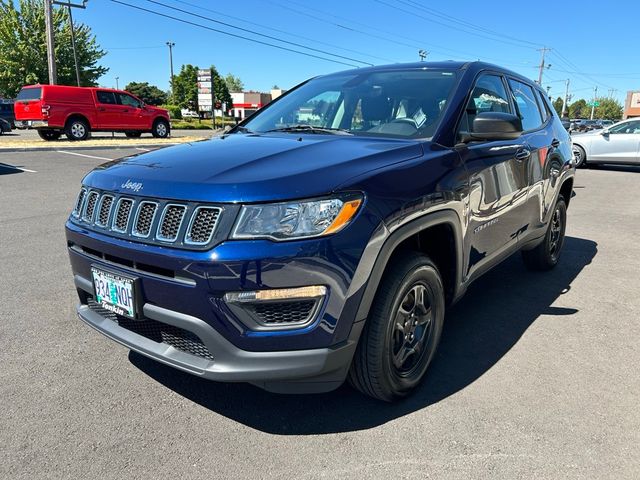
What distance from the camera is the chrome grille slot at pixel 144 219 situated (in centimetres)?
215

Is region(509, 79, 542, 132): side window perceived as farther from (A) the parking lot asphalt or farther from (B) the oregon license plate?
(B) the oregon license plate

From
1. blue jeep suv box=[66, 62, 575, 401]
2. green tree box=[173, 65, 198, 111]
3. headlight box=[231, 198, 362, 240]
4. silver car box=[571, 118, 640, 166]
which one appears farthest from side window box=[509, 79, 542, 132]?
green tree box=[173, 65, 198, 111]

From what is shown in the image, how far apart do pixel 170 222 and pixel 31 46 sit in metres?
40.7

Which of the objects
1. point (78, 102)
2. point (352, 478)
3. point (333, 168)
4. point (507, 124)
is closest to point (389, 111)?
point (507, 124)

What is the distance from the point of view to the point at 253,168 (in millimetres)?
2201

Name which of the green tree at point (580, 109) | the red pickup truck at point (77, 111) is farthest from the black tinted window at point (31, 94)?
the green tree at point (580, 109)

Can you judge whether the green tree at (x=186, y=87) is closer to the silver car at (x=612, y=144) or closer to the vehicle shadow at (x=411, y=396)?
the silver car at (x=612, y=144)

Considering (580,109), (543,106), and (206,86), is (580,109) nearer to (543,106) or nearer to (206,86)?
(206,86)

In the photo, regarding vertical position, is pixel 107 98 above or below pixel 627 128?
above

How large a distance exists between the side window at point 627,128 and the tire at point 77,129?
1764 cm

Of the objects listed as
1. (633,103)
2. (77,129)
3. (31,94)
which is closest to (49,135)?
(77,129)

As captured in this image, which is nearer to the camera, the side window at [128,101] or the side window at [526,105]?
the side window at [526,105]

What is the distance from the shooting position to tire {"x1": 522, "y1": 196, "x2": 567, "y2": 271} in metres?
4.67

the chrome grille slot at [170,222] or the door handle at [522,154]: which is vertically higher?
the door handle at [522,154]
